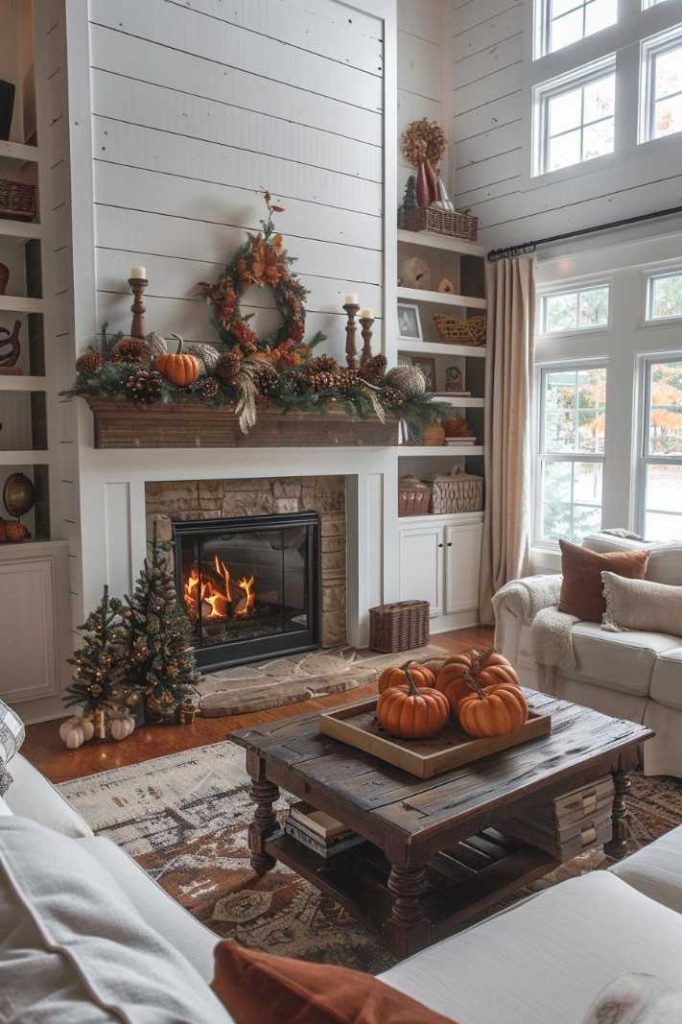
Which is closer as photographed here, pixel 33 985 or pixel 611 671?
pixel 33 985

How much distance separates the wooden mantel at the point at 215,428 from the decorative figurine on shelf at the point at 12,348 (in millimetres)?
524

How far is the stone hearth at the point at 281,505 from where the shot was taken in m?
4.05

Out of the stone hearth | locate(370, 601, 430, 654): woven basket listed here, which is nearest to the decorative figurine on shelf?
the stone hearth

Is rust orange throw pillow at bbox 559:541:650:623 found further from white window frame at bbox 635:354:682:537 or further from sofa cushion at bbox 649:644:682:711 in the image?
white window frame at bbox 635:354:682:537

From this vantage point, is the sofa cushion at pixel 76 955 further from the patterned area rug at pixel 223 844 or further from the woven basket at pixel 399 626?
the woven basket at pixel 399 626

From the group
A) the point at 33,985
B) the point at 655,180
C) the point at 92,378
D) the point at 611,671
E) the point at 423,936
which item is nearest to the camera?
the point at 33,985

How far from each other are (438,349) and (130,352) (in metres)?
2.38

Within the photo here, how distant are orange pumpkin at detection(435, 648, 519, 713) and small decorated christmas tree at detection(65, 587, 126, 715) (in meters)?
1.75

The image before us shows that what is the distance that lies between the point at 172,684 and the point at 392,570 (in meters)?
1.77

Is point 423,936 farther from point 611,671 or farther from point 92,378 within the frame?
point 92,378

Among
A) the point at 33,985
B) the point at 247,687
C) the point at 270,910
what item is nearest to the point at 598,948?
the point at 33,985

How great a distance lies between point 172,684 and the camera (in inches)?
142

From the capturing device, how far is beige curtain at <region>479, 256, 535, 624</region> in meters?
5.18

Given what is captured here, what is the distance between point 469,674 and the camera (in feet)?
7.33
